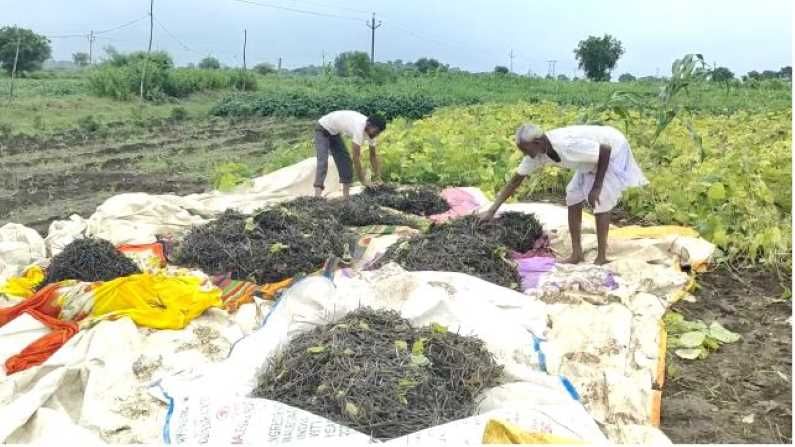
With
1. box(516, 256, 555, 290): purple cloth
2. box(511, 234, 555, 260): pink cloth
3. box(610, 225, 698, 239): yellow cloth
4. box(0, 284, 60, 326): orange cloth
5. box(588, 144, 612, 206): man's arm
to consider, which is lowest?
box(0, 284, 60, 326): orange cloth

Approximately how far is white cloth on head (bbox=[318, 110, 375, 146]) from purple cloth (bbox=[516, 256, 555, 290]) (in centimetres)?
273

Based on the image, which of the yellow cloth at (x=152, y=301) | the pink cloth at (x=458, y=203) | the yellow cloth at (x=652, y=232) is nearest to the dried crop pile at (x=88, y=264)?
the yellow cloth at (x=152, y=301)

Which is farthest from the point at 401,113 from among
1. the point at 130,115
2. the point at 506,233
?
the point at 506,233

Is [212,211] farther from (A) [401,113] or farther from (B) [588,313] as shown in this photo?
(A) [401,113]

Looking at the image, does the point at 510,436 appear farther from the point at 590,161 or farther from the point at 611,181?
the point at 611,181

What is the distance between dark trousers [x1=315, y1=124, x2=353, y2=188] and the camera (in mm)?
7871

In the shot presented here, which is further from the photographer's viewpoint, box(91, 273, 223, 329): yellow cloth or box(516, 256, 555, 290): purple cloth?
box(516, 256, 555, 290): purple cloth

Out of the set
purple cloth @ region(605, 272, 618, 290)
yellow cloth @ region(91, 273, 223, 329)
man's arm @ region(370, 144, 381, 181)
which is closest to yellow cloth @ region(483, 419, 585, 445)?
yellow cloth @ region(91, 273, 223, 329)

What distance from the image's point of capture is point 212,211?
7.16 metres

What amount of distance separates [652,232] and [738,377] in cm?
207

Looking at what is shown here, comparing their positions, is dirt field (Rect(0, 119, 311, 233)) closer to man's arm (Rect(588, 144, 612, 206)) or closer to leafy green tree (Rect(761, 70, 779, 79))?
man's arm (Rect(588, 144, 612, 206))

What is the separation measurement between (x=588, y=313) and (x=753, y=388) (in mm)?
901

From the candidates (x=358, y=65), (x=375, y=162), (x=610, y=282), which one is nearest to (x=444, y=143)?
(x=375, y=162)

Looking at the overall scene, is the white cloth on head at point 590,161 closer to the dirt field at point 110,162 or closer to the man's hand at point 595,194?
the man's hand at point 595,194
